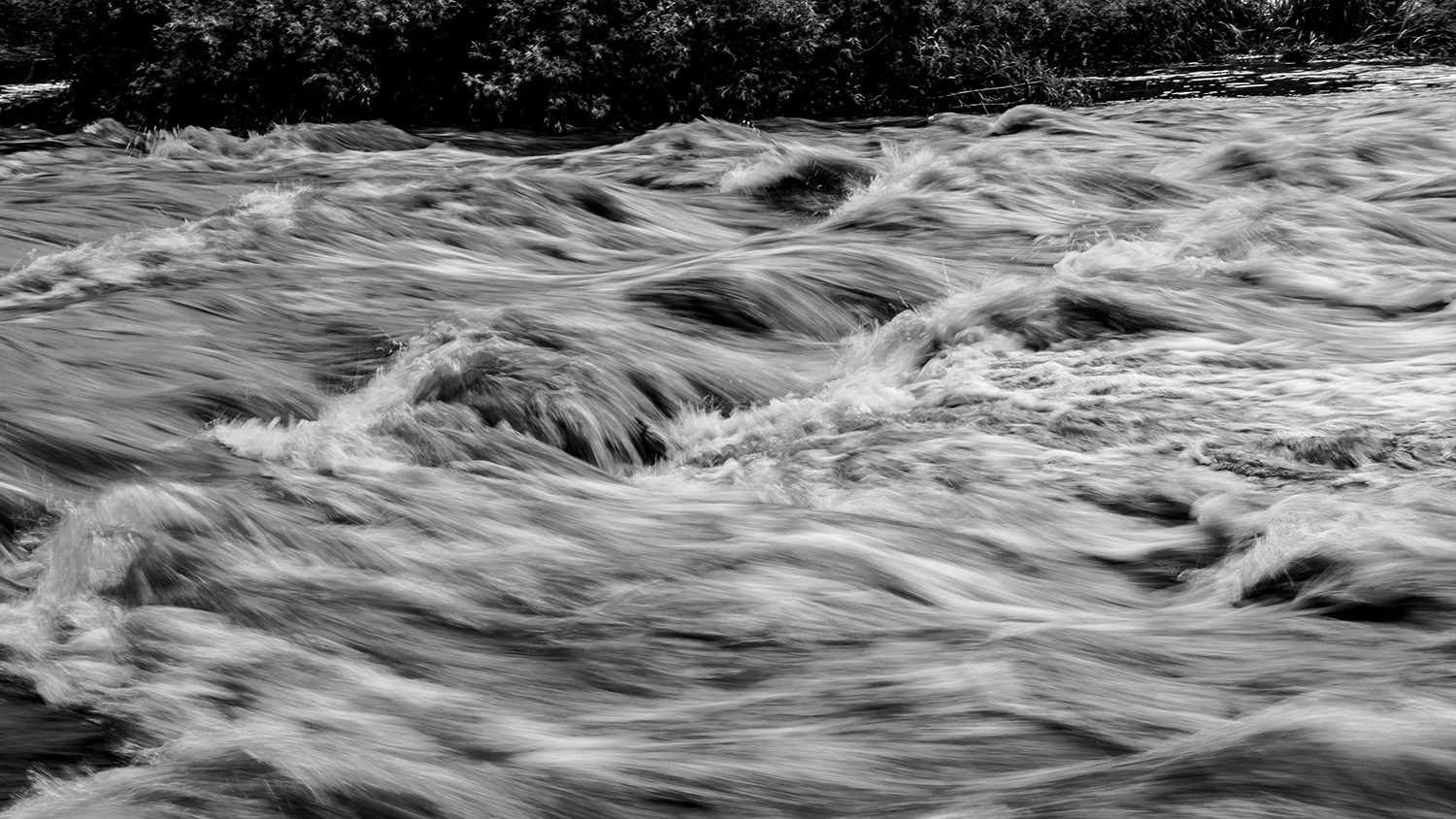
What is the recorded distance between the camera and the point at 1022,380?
4.80m

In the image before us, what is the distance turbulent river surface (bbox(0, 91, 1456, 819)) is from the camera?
8.04ft

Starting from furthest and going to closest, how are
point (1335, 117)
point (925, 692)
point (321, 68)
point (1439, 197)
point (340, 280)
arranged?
1. point (321, 68)
2. point (1335, 117)
3. point (1439, 197)
4. point (340, 280)
5. point (925, 692)

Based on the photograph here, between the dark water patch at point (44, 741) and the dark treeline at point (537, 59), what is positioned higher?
the dark treeline at point (537, 59)

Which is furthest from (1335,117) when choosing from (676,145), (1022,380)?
(1022,380)

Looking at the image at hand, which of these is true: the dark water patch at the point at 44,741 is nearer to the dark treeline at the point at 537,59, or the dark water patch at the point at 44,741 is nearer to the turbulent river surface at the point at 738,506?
the turbulent river surface at the point at 738,506

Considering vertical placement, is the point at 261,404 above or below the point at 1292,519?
above

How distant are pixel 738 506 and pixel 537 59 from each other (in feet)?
27.3

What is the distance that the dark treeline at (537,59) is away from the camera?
37.7 ft

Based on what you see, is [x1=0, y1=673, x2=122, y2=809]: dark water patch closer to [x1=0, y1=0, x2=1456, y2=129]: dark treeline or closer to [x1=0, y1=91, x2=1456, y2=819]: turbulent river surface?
[x1=0, y1=91, x2=1456, y2=819]: turbulent river surface

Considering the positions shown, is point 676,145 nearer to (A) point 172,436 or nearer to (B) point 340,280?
(B) point 340,280

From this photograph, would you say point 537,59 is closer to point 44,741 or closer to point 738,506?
point 738,506

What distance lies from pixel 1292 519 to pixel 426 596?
223 cm

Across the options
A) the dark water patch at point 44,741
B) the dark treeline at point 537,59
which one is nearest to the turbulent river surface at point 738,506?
the dark water patch at point 44,741

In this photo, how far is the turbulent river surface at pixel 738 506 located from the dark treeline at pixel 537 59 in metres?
4.24
